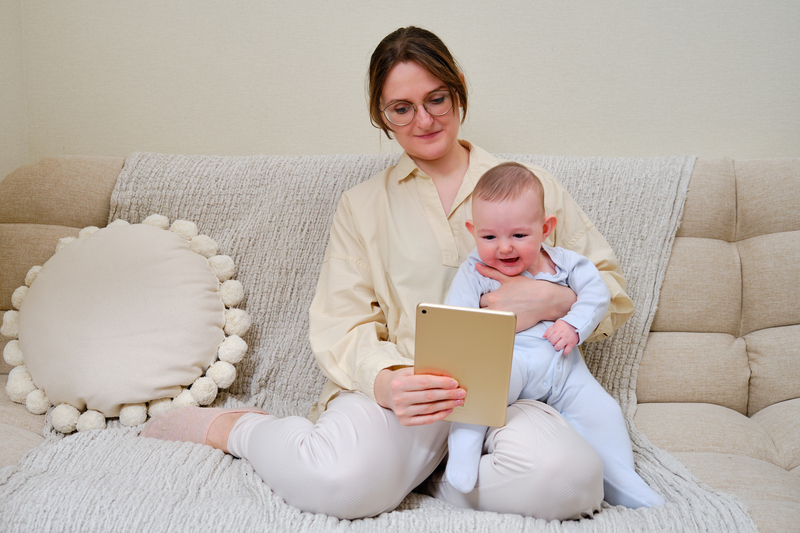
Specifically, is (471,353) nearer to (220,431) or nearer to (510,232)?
(510,232)

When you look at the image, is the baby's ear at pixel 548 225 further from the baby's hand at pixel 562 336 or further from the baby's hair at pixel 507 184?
the baby's hand at pixel 562 336

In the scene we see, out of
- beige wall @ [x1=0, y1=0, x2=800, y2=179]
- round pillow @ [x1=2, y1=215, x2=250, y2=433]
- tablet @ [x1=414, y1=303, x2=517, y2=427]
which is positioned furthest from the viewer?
beige wall @ [x1=0, y1=0, x2=800, y2=179]

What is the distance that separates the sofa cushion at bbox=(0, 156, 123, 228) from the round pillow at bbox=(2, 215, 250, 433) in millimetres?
139

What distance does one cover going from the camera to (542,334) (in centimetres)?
109

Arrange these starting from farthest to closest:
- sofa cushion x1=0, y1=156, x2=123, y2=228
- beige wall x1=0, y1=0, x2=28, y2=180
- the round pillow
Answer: beige wall x1=0, y1=0, x2=28, y2=180 → sofa cushion x1=0, y1=156, x2=123, y2=228 → the round pillow

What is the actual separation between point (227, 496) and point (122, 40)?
1.59 meters

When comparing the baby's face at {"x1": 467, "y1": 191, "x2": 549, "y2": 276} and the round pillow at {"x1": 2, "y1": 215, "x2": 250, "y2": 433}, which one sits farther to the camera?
the round pillow at {"x1": 2, "y1": 215, "x2": 250, "y2": 433}

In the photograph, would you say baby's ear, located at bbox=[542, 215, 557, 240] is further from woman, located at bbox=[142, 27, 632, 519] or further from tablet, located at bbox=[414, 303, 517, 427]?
tablet, located at bbox=[414, 303, 517, 427]

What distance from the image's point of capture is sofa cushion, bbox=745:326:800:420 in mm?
1312

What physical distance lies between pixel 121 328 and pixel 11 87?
3.74ft

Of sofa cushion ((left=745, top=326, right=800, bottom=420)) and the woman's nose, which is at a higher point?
the woman's nose

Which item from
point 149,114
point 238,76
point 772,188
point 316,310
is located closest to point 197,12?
point 238,76

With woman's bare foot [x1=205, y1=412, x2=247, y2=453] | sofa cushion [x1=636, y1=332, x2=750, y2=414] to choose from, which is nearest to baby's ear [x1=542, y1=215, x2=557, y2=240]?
sofa cushion [x1=636, y1=332, x2=750, y2=414]

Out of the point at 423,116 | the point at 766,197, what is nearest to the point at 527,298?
the point at 423,116
